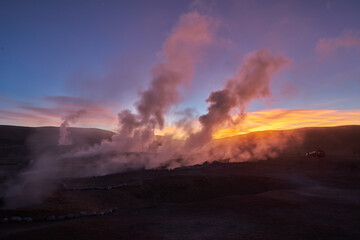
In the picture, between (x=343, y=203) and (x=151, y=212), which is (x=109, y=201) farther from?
(x=343, y=203)

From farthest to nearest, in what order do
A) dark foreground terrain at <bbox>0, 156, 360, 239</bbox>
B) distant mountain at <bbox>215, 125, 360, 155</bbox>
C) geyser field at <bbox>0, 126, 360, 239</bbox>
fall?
distant mountain at <bbox>215, 125, 360, 155</bbox>
geyser field at <bbox>0, 126, 360, 239</bbox>
dark foreground terrain at <bbox>0, 156, 360, 239</bbox>

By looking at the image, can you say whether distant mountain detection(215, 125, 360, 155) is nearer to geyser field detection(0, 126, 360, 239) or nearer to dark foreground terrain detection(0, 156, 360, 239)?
geyser field detection(0, 126, 360, 239)

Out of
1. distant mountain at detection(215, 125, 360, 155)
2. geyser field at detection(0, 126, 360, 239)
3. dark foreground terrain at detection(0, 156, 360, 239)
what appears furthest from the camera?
distant mountain at detection(215, 125, 360, 155)

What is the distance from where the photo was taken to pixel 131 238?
28.1ft

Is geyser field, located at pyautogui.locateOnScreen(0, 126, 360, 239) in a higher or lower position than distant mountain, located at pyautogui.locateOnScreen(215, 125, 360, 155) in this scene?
lower

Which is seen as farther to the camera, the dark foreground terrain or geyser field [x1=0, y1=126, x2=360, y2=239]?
geyser field [x1=0, y1=126, x2=360, y2=239]

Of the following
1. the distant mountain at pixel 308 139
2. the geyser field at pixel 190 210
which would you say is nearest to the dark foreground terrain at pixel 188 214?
the geyser field at pixel 190 210

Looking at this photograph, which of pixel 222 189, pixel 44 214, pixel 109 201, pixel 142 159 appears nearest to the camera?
pixel 44 214

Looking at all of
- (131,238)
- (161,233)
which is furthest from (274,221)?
(131,238)

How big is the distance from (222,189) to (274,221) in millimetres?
10434

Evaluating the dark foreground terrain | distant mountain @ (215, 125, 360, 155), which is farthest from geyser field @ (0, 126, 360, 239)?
distant mountain @ (215, 125, 360, 155)

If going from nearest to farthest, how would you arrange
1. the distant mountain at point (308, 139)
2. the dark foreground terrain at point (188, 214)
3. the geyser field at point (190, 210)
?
the dark foreground terrain at point (188, 214)
the geyser field at point (190, 210)
the distant mountain at point (308, 139)

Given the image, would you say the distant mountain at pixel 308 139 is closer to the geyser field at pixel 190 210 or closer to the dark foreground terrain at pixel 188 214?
the geyser field at pixel 190 210

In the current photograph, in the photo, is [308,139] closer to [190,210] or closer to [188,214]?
[190,210]
